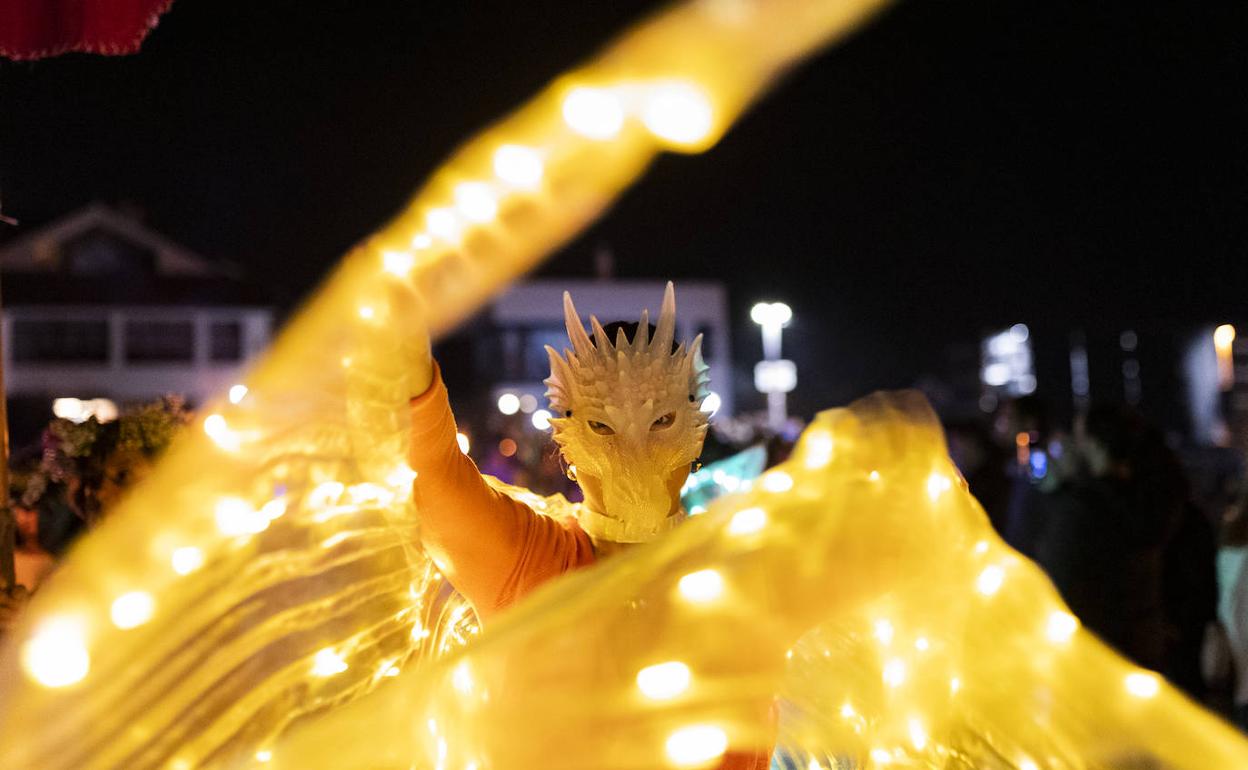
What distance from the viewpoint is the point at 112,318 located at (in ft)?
104

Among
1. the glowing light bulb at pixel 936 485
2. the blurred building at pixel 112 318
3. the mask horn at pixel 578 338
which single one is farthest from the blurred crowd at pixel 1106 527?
the blurred building at pixel 112 318

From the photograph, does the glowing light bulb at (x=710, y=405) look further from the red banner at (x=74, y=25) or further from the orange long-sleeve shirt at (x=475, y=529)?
the red banner at (x=74, y=25)

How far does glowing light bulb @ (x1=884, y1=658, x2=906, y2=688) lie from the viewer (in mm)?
→ 2520

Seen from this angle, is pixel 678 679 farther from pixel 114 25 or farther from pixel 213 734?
pixel 114 25

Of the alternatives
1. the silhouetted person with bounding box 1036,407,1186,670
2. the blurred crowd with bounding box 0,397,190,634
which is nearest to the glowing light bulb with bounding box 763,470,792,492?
the blurred crowd with bounding box 0,397,190,634

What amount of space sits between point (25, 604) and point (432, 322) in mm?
1611

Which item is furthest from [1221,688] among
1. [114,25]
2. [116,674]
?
[114,25]

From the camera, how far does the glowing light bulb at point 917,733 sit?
2416mm

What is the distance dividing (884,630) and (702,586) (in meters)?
0.93

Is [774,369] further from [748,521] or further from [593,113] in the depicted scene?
[748,521]

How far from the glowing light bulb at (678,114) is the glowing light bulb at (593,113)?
78 mm

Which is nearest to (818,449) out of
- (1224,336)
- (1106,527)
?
(1106,527)

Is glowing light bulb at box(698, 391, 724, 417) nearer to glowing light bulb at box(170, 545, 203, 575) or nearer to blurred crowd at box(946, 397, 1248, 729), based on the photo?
glowing light bulb at box(170, 545, 203, 575)

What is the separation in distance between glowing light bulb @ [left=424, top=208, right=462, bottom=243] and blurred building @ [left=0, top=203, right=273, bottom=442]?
30.6 meters
